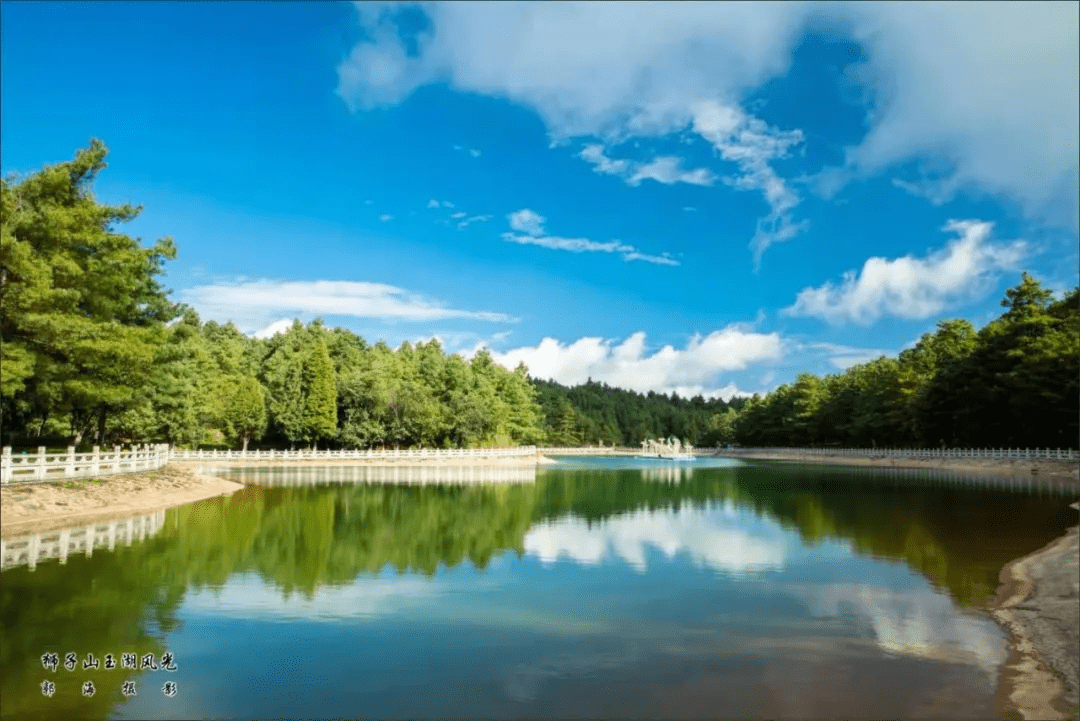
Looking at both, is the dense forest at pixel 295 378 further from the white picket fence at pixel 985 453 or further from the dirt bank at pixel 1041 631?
the dirt bank at pixel 1041 631

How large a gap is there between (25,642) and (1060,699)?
46.6ft

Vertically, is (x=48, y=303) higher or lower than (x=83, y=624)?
higher

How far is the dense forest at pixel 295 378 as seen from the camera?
27.5 m

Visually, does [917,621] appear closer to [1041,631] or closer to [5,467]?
[1041,631]

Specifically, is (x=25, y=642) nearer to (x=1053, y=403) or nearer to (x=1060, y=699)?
(x=1060, y=699)

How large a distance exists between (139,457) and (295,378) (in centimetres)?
3884

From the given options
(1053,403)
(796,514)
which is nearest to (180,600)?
(796,514)

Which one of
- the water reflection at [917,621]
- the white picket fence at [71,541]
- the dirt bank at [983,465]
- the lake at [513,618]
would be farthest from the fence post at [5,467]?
the dirt bank at [983,465]

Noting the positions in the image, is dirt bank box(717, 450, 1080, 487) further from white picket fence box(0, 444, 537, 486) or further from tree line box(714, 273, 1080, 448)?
white picket fence box(0, 444, 537, 486)

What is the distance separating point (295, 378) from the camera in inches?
2849

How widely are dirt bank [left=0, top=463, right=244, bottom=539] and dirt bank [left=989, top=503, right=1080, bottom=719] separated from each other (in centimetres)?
2307

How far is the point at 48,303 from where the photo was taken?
25.9 metres

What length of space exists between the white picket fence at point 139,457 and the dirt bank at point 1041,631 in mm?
25327

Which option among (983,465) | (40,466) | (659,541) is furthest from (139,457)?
(983,465)
